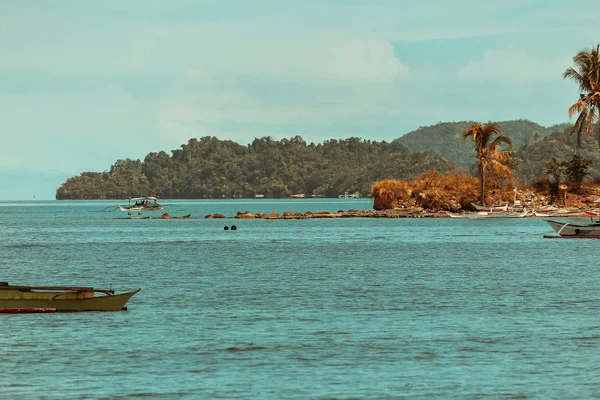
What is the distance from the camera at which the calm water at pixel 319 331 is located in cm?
2320

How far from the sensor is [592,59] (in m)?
113

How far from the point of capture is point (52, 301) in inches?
1377

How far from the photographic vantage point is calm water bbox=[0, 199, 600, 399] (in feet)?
76.1

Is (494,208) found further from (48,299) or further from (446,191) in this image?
(48,299)

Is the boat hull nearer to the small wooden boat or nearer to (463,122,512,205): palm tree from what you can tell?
the small wooden boat

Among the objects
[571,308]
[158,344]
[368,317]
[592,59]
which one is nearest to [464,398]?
[158,344]

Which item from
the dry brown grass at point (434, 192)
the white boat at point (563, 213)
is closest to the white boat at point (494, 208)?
the dry brown grass at point (434, 192)

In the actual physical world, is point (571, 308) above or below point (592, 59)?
below

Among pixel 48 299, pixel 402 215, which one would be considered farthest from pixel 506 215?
pixel 48 299

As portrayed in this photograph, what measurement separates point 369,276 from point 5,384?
106 ft

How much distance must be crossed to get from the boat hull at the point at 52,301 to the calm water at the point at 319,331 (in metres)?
0.53

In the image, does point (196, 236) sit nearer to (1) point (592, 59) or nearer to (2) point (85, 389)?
(1) point (592, 59)

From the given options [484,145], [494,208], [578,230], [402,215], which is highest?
[484,145]

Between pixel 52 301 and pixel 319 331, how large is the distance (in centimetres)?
1028
